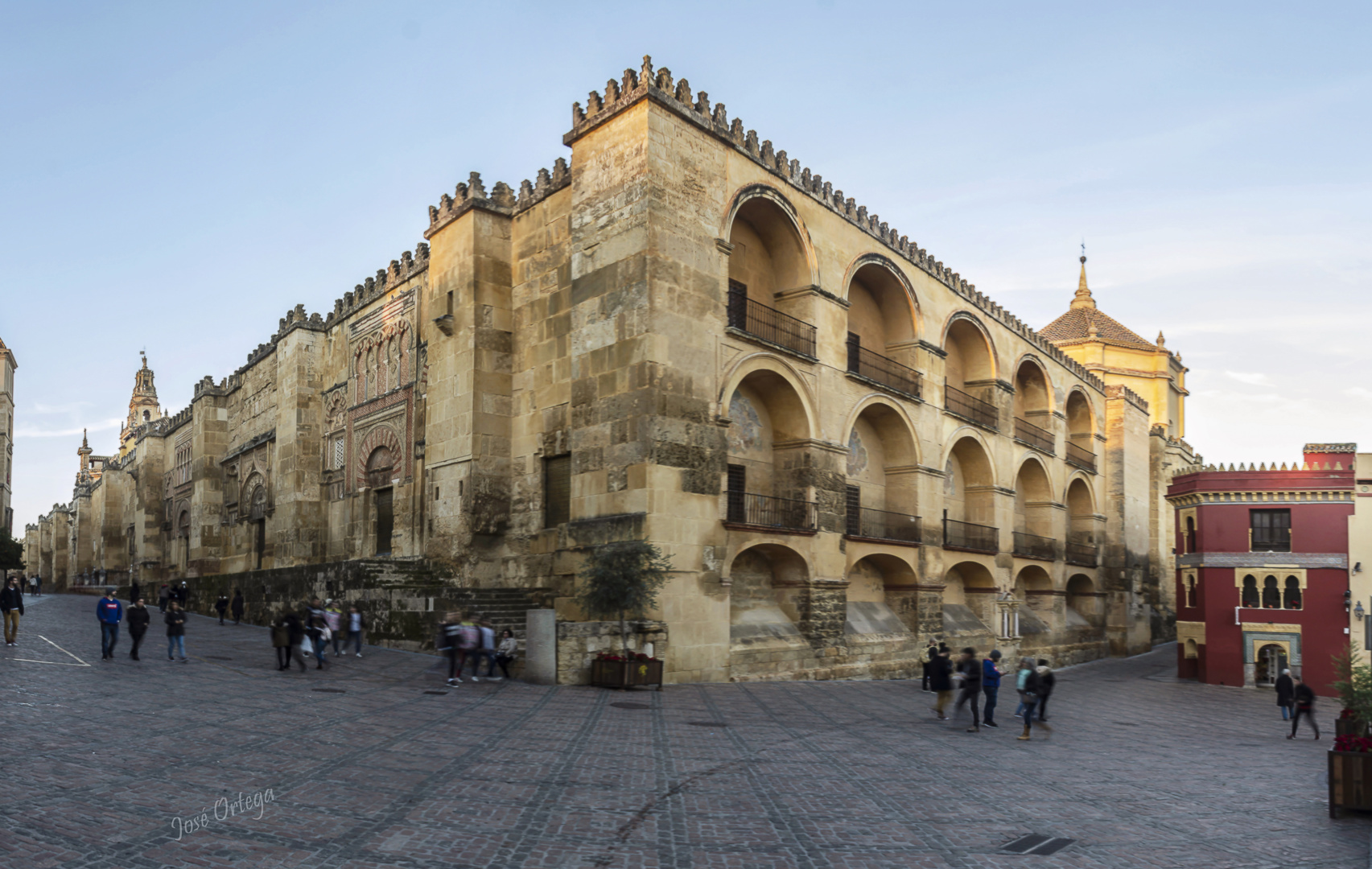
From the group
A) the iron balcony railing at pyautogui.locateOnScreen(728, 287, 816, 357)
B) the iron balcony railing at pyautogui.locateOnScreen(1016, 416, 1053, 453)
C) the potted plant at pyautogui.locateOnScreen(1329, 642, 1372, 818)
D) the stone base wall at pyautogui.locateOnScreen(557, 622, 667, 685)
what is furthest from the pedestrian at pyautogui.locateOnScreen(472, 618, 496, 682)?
the iron balcony railing at pyautogui.locateOnScreen(1016, 416, 1053, 453)

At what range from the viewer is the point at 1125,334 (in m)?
55.8

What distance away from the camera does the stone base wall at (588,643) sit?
16578mm

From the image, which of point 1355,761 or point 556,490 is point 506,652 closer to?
point 556,490

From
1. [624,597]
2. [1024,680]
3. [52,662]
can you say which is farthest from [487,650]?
[1024,680]

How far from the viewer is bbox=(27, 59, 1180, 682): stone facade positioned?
758 inches

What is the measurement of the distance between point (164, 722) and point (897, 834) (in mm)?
8374

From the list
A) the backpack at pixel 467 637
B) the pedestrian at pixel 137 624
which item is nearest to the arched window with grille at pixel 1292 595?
the backpack at pixel 467 637

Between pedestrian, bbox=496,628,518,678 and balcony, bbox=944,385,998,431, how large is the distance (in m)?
18.0

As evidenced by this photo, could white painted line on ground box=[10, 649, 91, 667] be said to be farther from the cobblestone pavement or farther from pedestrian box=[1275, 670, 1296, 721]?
pedestrian box=[1275, 670, 1296, 721]

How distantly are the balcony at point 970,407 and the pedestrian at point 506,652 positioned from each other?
1796 centimetres

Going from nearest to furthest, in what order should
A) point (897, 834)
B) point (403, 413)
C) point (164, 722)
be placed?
point (897, 834) < point (164, 722) < point (403, 413)

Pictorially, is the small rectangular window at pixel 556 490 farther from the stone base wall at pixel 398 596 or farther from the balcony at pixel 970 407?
the balcony at pixel 970 407

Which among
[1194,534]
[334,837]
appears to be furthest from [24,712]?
[1194,534]

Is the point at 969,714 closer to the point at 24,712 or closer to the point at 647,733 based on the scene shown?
the point at 647,733
